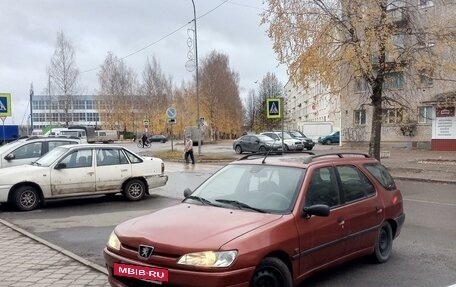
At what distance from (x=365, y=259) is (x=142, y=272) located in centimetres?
341

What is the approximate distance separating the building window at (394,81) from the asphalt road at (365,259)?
559cm

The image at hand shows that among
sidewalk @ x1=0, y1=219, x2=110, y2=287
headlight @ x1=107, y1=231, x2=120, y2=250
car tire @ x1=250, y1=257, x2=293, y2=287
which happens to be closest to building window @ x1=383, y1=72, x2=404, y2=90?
sidewalk @ x1=0, y1=219, x2=110, y2=287

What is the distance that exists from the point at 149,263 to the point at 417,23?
1821 cm

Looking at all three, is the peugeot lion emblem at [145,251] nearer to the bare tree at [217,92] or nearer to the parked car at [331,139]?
the parked car at [331,139]

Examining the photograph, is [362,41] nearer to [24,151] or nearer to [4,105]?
[24,151]

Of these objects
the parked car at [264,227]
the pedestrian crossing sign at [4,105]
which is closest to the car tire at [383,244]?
the parked car at [264,227]

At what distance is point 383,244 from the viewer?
645 centimetres

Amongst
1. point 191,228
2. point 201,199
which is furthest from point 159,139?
point 191,228

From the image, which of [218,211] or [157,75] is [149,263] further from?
[157,75]

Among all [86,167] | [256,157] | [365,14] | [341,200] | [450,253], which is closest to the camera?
[341,200]

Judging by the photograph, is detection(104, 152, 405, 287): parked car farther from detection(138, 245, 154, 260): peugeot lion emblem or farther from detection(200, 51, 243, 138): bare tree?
detection(200, 51, 243, 138): bare tree

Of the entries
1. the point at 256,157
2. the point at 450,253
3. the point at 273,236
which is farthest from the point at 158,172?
the point at 273,236

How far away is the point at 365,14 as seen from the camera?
59.6 ft

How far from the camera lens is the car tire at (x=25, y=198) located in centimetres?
1110
